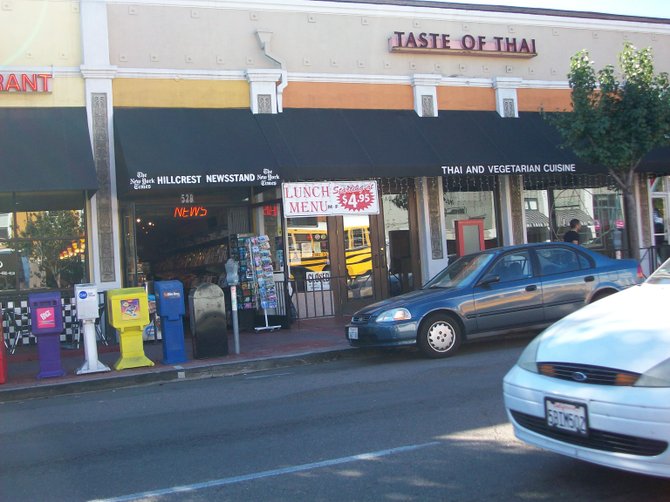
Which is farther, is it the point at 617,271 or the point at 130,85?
the point at 130,85

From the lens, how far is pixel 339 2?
15.8 metres

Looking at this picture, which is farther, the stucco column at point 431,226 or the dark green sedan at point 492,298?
the stucco column at point 431,226

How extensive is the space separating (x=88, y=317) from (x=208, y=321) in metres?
1.83

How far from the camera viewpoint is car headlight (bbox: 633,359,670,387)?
402 centimetres

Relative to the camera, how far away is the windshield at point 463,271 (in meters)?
10.6

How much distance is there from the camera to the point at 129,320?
34.9ft

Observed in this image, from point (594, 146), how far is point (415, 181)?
158 inches

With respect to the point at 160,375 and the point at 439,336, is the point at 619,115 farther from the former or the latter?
the point at 160,375

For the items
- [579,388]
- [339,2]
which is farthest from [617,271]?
[339,2]

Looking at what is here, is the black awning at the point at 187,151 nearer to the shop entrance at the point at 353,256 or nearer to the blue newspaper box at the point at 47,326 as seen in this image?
the shop entrance at the point at 353,256

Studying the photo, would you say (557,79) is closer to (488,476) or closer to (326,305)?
(326,305)

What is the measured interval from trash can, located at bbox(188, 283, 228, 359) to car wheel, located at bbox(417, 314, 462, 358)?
10.8 ft

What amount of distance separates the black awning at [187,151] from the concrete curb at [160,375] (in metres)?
3.74

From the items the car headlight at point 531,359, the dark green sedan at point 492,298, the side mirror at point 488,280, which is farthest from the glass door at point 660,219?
the car headlight at point 531,359
